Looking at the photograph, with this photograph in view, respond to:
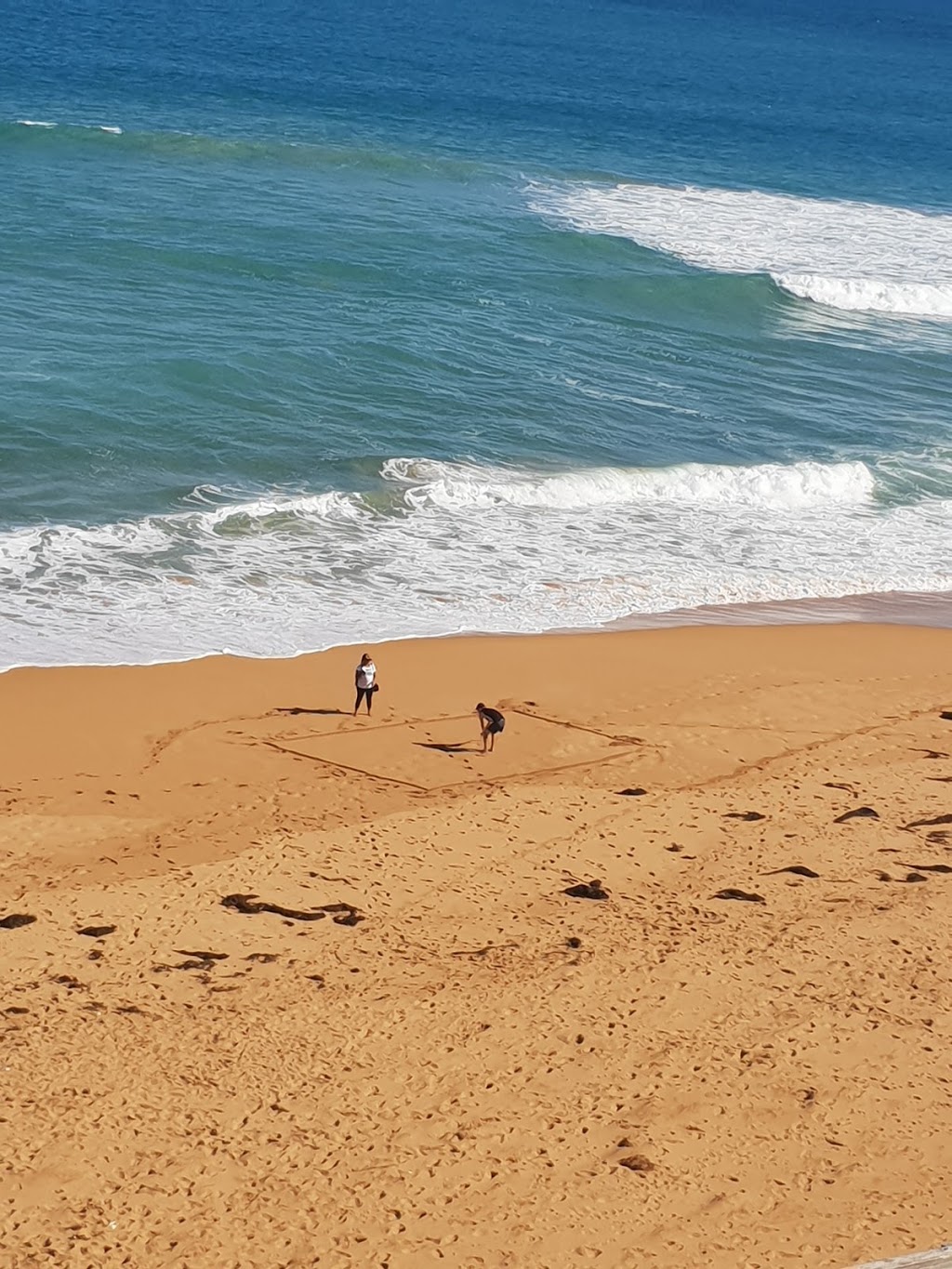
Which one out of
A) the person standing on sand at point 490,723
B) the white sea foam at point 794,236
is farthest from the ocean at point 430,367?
the person standing on sand at point 490,723

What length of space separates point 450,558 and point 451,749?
584cm

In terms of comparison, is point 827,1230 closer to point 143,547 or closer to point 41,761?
point 41,761

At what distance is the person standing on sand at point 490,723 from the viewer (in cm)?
1552

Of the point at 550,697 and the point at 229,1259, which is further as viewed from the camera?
the point at 550,697

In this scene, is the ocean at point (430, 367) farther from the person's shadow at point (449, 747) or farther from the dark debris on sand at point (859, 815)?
the dark debris on sand at point (859, 815)

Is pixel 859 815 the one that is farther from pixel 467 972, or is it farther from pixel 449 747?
pixel 467 972

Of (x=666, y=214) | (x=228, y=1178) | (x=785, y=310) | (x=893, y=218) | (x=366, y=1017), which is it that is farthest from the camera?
(x=893, y=218)

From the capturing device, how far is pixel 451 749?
15828 mm

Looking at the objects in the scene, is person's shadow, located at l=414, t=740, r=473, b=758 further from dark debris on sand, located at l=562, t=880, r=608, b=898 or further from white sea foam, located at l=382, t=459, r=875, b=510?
white sea foam, located at l=382, t=459, r=875, b=510

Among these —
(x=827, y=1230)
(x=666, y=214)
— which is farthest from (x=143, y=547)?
(x=666, y=214)

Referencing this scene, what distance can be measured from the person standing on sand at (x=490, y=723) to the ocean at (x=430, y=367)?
3017mm

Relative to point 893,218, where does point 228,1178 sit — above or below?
below

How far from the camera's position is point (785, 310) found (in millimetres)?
36062

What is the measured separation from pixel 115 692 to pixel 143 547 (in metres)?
4.41
